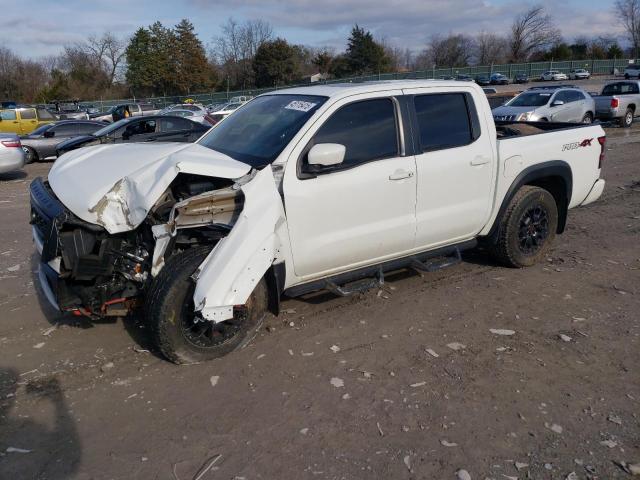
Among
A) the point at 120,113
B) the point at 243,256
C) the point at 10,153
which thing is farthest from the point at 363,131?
the point at 120,113

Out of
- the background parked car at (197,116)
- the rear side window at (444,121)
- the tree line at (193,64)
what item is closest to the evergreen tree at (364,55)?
the tree line at (193,64)

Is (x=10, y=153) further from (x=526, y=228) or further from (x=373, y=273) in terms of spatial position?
(x=526, y=228)

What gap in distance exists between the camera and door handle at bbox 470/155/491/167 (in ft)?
16.0

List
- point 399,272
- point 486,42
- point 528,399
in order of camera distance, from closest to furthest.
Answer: point 528,399 < point 399,272 < point 486,42

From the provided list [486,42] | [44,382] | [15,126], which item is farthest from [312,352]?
[486,42]

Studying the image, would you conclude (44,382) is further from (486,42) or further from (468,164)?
(486,42)

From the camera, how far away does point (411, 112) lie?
4.57 meters

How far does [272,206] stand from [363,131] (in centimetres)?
112

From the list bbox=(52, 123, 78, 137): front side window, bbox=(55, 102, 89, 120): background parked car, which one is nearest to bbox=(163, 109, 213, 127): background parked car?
bbox=(52, 123, 78, 137): front side window

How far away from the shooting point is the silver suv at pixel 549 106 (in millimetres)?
16938

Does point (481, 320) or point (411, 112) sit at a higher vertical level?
point (411, 112)

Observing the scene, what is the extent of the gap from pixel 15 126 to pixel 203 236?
22506 mm

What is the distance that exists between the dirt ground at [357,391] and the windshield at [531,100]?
13849mm

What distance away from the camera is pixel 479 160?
16.1 ft
